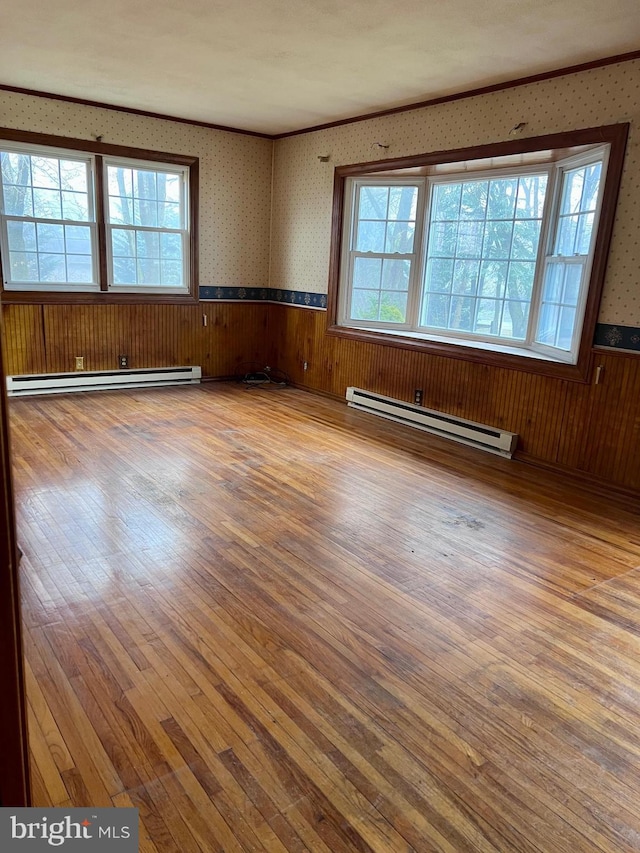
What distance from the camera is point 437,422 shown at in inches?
217

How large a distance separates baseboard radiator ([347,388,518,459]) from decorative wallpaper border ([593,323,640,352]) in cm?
102

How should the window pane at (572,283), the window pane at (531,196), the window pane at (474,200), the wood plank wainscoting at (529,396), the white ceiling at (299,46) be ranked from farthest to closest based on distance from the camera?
the window pane at (474,200), the window pane at (531,196), the window pane at (572,283), the wood plank wainscoting at (529,396), the white ceiling at (299,46)

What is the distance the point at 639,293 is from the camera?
13.2 feet

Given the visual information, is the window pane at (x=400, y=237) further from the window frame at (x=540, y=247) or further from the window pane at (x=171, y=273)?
the window pane at (x=171, y=273)

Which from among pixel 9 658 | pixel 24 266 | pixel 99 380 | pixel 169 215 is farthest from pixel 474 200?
pixel 9 658

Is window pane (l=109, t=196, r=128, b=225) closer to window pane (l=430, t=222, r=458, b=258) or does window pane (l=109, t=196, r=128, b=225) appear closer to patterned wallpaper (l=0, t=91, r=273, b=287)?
patterned wallpaper (l=0, t=91, r=273, b=287)

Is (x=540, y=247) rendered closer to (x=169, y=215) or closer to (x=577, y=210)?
(x=577, y=210)

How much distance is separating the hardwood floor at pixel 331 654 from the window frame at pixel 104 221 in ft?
7.72

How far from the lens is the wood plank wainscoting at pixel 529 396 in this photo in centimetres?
420

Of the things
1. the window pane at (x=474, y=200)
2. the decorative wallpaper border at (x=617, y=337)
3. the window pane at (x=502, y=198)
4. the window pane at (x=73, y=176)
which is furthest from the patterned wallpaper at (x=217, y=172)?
the decorative wallpaper border at (x=617, y=337)

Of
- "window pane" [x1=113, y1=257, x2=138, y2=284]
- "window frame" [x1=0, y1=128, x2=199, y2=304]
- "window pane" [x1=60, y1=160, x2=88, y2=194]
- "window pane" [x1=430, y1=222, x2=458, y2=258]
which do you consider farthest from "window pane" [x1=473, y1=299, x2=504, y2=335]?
"window pane" [x1=60, y1=160, x2=88, y2=194]

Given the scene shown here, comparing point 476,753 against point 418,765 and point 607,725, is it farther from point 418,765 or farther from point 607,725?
point 607,725

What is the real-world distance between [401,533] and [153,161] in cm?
502

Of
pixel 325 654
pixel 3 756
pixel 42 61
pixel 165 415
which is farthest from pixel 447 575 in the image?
pixel 42 61
